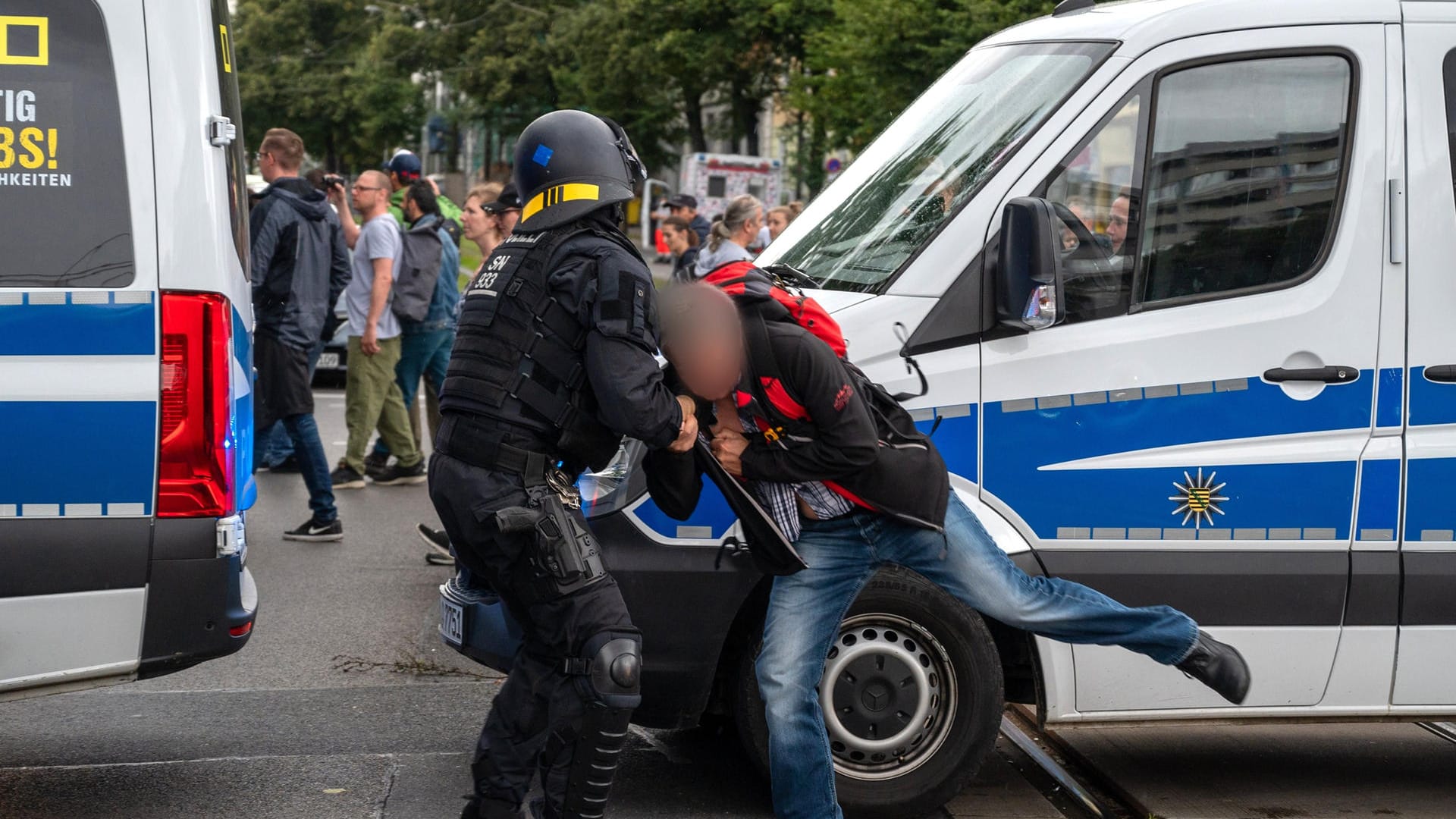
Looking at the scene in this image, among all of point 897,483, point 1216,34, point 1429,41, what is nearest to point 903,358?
point 897,483

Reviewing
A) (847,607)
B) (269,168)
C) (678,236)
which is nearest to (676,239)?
(678,236)

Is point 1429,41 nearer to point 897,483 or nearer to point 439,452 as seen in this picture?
point 897,483

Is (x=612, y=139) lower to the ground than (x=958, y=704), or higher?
higher

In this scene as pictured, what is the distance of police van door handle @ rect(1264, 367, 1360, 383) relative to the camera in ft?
14.3

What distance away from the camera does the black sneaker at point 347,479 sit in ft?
33.6

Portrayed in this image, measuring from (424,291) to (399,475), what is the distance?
1.54 meters

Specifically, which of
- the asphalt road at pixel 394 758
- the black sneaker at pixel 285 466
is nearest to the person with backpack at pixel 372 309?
the black sneaker at pixel 285 466

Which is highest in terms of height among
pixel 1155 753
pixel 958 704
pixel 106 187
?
pixel 106 187

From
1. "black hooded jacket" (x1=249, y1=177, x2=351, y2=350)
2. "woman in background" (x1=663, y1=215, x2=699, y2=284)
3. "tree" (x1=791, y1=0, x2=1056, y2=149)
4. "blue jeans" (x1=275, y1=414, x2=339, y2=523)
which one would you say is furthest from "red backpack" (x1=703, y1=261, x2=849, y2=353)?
"tree" (x1=791, y1=0, x2=1056, y2=149)

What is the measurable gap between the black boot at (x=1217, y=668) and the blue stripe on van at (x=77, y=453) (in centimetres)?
266

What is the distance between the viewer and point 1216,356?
14.3 feet

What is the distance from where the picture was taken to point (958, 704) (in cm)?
439

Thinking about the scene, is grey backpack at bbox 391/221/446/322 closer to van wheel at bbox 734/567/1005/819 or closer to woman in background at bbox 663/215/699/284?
woman in background at bbox 663/215/699/284

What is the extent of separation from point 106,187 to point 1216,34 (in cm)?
293
